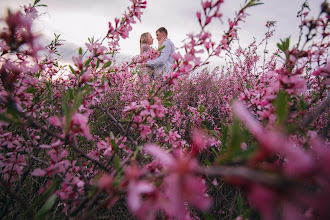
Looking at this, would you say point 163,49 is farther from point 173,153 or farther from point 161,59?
point 173,153

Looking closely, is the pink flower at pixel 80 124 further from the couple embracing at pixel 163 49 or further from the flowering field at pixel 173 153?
the couple embracing at pixel 163 49

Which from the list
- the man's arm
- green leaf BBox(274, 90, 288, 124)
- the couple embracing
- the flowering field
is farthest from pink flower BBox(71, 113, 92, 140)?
the couple embracing

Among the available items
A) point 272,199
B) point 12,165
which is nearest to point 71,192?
point 12,165

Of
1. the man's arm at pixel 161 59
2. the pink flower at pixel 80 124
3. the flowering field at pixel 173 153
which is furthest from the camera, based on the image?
the man's arm at pixel 161 59

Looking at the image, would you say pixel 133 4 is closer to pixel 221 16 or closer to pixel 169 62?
pixel 221 16

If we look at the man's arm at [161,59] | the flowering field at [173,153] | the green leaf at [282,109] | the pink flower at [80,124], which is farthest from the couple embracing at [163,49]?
the green leaf at [282,109]

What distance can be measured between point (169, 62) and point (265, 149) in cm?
646

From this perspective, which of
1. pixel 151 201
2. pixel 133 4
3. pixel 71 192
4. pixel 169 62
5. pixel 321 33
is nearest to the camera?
pixel 151 201

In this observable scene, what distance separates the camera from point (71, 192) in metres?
0.85

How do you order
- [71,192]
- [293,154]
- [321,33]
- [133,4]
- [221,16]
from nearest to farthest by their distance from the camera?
[293,154] → [71,192] → [221,16] → [321,33] → [133,4]

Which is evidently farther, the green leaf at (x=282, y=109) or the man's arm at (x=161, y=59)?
the man's arm at (x=161, y=59)

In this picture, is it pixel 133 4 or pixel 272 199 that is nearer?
pixel 272 199

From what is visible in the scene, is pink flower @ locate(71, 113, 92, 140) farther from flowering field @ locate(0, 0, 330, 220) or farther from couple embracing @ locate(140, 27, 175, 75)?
couple embracing @ locate(140, 27, 175, 75)

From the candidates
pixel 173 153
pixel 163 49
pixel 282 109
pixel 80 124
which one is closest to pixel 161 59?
pixel 163 49
